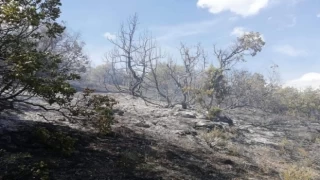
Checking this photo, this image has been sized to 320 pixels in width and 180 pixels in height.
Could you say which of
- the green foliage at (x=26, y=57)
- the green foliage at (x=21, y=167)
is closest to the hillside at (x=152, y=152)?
the green foliage at (x=21, y=167)

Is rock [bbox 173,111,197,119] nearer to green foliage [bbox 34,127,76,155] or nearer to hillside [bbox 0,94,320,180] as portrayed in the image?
hillside [bbox 0,94,320,180]

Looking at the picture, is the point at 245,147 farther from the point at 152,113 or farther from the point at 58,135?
the point at 58,135

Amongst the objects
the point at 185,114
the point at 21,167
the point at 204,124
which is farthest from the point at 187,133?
the point at 21,167

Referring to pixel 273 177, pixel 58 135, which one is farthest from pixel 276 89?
pixel 58 135

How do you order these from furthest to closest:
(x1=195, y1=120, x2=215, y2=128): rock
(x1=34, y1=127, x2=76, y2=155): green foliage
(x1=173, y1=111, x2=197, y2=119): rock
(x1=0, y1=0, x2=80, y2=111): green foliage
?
(x1=173, y1=111, x2=197, y2=119): rock
(x1=195, y1=120, x2=215, y2=128): rock
(x1=34, y1=127, x2=76, y2=155): green foliage
(x1=0, y1=0, x2=80, y2=111): green foliage

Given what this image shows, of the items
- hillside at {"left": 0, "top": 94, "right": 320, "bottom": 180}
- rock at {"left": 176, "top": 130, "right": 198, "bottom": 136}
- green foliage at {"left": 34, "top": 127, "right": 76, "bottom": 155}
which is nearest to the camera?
hillside at {"left": 0, "top": 94, "right": 320, "bottom": 180}

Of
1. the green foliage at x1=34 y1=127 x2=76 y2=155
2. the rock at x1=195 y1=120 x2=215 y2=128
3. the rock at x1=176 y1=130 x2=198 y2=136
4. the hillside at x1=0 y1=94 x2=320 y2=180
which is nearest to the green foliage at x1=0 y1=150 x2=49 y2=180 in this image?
the hillside at x1=0 y1=94 x2=320 y2=180

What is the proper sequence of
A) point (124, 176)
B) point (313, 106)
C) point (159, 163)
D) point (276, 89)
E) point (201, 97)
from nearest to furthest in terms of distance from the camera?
point (124, 176)
point (159, 163)
point (201, 97)
point (313, 106)
point (276, 89)

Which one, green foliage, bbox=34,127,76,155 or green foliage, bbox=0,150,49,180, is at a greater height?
green foliage, bbox=34,127,76,155

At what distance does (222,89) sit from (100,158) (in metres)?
17.0

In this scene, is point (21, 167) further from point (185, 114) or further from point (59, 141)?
point (185, 114)

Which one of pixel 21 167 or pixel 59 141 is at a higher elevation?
pixel 59 141

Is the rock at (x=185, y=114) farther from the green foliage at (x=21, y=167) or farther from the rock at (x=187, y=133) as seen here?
the green foliage at (x=21, y=167)

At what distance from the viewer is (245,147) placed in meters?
15.3
